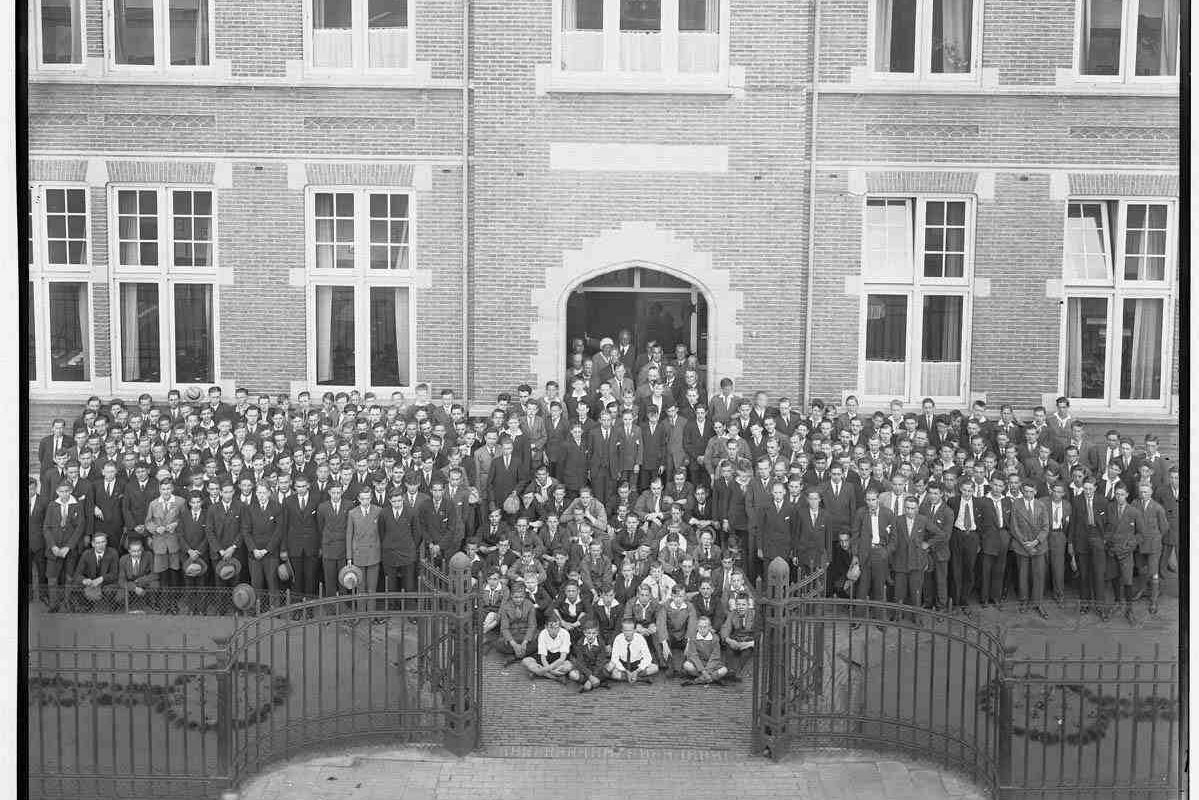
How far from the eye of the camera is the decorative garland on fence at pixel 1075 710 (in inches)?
331

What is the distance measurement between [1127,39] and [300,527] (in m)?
7.11

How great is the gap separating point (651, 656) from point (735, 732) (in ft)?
2.92

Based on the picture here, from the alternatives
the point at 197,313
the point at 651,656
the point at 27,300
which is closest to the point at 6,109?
the point at 27,300

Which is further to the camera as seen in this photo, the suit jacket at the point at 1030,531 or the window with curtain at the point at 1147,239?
the suit jacket at the point at 1030,531

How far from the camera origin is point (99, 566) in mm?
9906

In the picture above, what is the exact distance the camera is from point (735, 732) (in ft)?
29.7

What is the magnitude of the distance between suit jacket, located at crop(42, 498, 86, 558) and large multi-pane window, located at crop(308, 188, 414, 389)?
2.11m

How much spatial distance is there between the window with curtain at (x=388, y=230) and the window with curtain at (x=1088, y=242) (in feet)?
16.2

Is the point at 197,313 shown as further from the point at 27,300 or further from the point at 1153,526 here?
the point at 1153,526

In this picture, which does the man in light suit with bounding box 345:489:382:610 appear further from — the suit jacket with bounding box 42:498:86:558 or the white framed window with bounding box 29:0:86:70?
the white framed window with bounding box 29:0:86:70

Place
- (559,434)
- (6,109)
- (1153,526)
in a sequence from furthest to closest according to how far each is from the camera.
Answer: (559,434) < (1153,526) < (6,109)

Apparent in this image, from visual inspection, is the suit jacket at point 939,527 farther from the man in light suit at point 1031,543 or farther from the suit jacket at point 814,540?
the suit jacket at point 814,540

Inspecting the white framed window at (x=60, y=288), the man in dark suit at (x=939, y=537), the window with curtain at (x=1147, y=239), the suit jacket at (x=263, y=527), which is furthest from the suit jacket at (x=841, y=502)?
the white framed window at (x=60, y=288)

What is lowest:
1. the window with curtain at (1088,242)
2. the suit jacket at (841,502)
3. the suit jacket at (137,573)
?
the suit jacket at (137,573)
